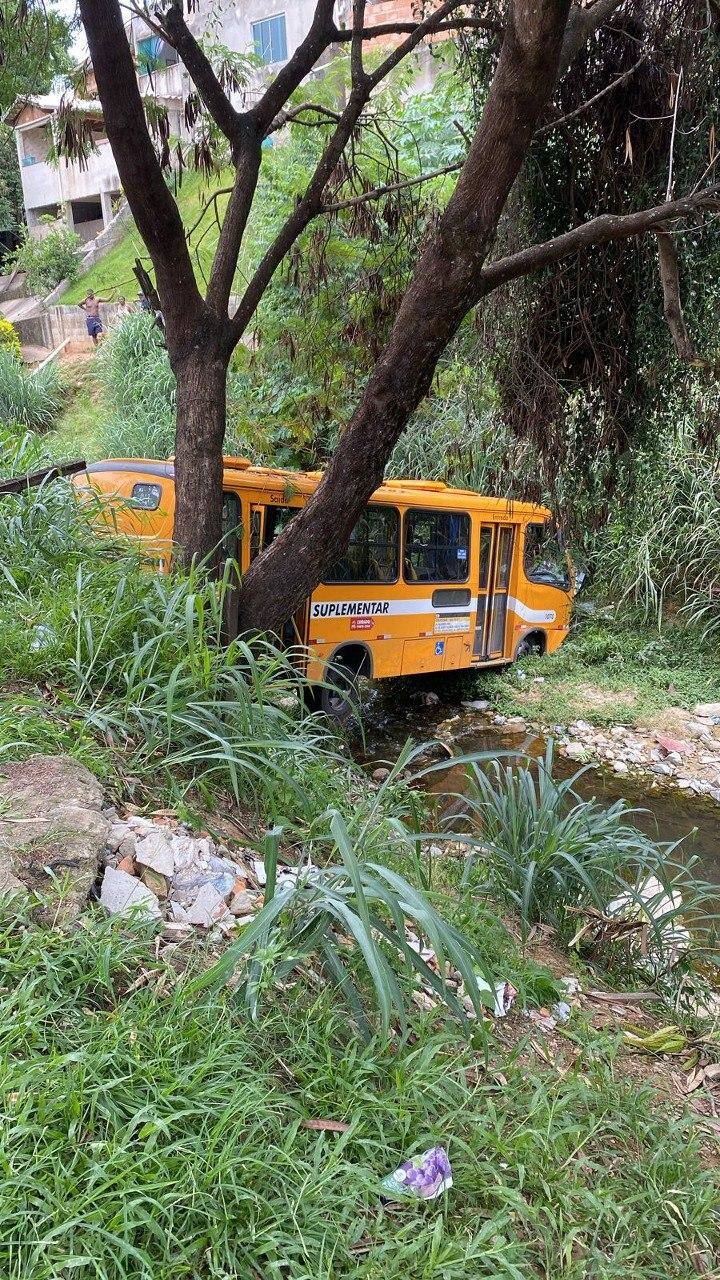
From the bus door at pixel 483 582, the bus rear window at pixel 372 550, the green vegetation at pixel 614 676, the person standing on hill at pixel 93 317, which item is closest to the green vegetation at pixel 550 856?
the bus rear window at pixel 372 550

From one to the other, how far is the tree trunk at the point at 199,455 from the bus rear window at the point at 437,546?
13.9 feet

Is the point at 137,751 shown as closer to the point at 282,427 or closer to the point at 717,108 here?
the point at 717,108

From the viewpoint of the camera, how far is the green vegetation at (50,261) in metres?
25.5

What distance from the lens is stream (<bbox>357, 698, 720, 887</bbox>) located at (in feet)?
21.0

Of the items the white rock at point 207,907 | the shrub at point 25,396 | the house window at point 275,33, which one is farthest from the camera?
the house window at point 275,33

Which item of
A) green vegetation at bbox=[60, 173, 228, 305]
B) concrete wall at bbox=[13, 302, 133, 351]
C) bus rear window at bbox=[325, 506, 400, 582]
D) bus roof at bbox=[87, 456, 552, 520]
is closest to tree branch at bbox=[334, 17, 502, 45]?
bus roof at bbox=[87, 456, 552, 520]

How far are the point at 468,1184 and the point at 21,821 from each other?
132 centimetres

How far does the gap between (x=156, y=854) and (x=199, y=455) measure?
254 centimetres

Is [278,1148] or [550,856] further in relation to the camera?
[550,856]

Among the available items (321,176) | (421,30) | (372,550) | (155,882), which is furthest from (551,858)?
(372,550)

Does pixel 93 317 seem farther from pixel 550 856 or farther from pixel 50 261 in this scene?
pixel 550 856

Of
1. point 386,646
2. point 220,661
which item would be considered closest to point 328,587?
point 386,646

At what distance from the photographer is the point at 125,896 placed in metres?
2.23

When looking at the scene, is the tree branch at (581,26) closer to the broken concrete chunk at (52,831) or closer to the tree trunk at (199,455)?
the tree trunk at (199,455)
